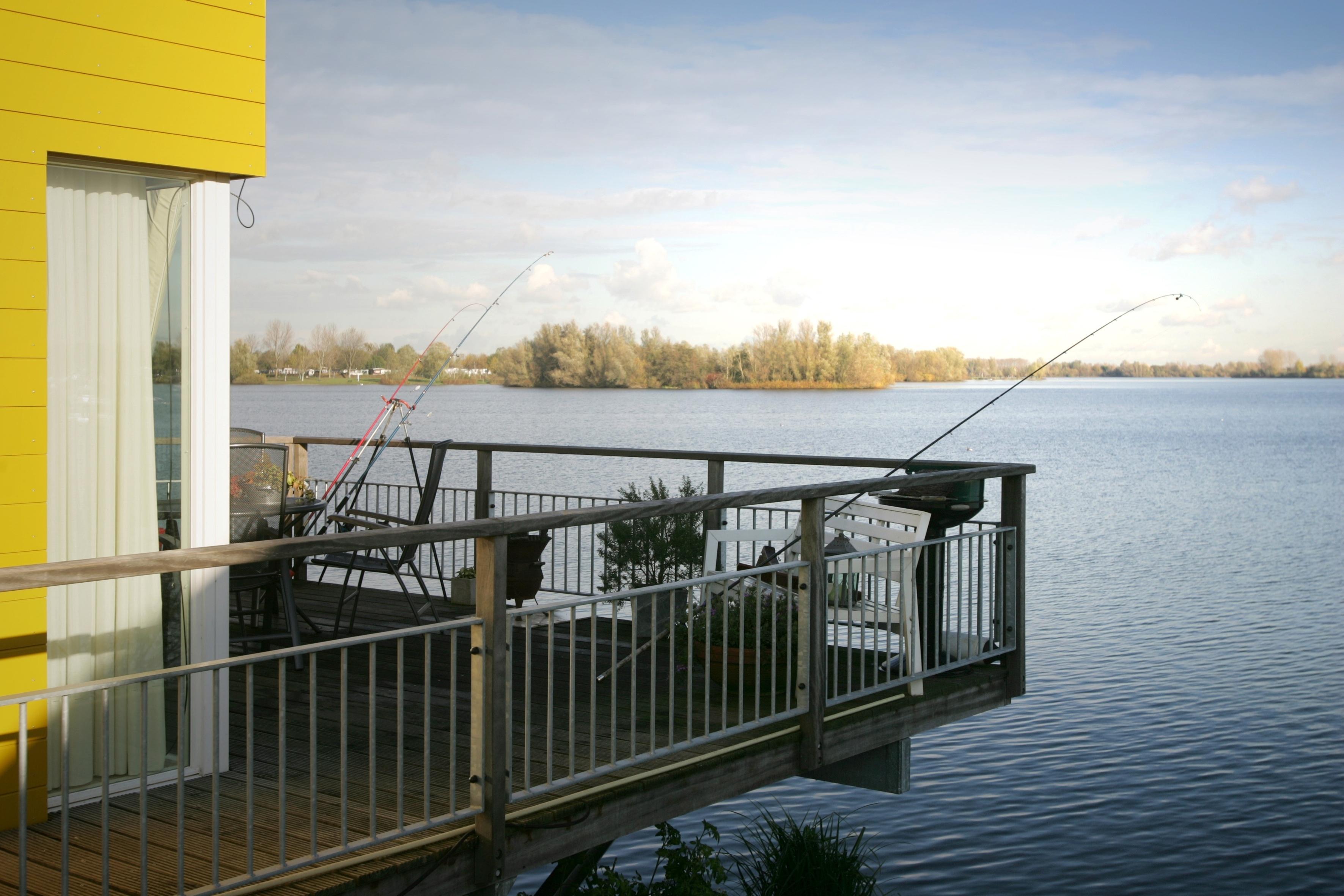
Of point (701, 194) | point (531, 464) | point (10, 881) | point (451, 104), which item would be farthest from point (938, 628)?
point (701, 194)

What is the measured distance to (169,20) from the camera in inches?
143

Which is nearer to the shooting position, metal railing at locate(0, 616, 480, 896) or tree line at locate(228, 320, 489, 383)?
metal railing at locate(0, 616, 480, 896)

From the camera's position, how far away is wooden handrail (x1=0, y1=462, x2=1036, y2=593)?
7.51 feet

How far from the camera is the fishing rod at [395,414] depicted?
6441mm

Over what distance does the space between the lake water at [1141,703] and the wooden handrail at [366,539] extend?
6.32 meters

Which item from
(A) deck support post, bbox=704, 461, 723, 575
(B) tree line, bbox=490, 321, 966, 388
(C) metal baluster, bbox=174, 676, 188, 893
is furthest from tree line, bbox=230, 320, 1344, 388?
(C) metal baluster, bbox=174, 676, 188, 893

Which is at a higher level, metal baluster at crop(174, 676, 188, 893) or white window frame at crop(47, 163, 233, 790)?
white window frame at crop(47, 163, 233, 790)

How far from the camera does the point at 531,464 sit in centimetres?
3884

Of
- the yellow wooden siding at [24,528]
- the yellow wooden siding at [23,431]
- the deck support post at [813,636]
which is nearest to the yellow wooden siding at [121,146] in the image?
the yellow wooden siding at [23,431]

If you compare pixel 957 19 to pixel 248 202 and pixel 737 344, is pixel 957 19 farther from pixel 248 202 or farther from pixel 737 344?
pixel 248 202

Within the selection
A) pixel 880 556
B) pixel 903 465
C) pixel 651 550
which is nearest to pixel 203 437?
pixel 880 556

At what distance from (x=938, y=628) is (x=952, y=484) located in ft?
2.26

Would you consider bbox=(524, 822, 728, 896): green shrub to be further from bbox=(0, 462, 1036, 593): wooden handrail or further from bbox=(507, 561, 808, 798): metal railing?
bbox=(0, 462, 1036, 593): wooden handrail

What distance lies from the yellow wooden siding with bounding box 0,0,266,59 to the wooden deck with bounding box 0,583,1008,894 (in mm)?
1962
